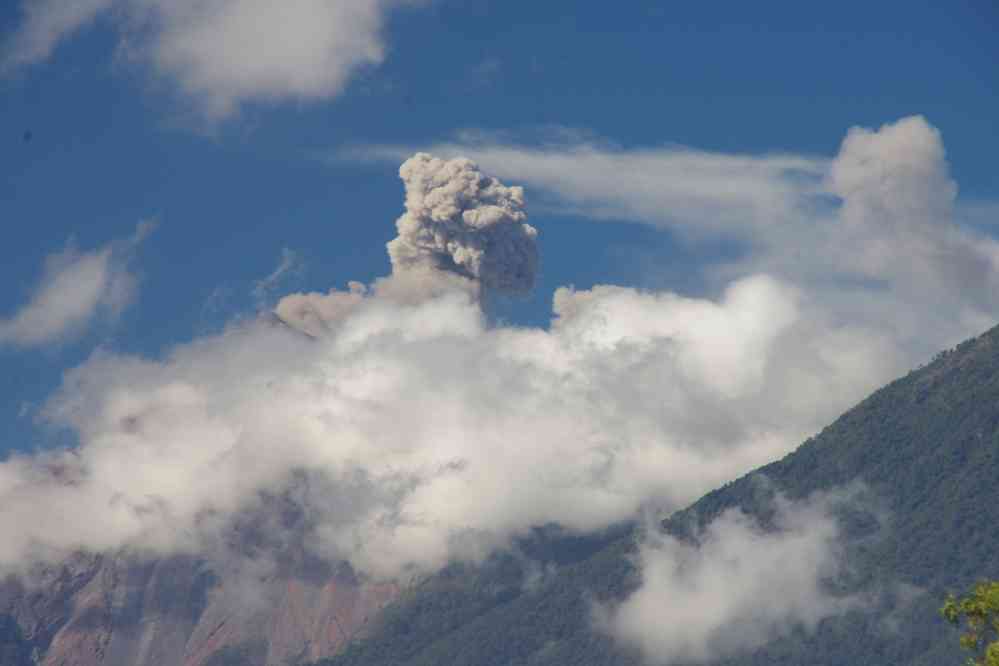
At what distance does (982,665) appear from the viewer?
97.3 meters

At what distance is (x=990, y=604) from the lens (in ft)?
314

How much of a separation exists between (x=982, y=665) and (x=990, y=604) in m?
3.67
